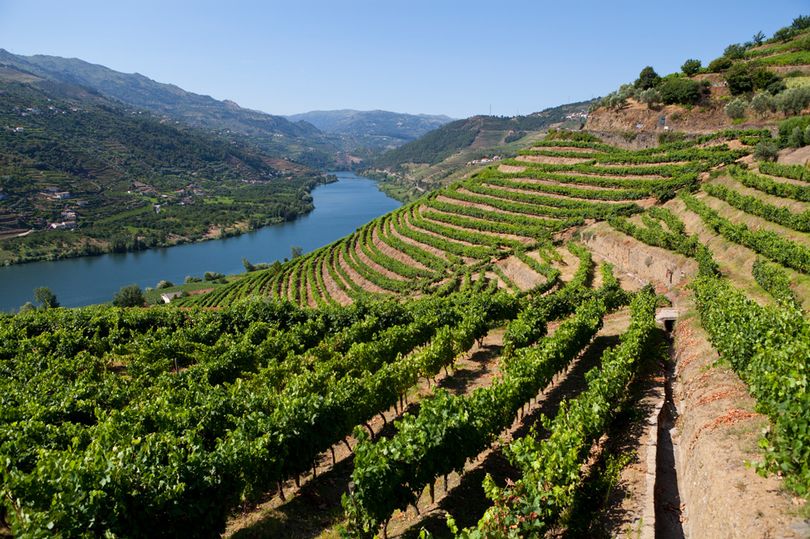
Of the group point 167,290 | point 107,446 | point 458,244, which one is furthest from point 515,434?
point 167,290

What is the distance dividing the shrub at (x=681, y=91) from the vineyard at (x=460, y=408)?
30.7m

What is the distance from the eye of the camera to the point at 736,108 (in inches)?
2398

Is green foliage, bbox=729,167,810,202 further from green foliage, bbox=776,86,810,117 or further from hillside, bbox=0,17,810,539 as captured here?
green foliage, bbox=776,86,810,117

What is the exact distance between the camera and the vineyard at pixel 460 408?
11.0m

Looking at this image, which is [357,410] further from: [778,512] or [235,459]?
[778,512]

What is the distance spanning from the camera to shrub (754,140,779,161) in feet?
145

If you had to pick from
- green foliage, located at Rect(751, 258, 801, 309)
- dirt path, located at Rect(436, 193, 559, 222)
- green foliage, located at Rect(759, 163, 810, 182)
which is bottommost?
green foliage, located at Rect(751, 258, 801, 309)

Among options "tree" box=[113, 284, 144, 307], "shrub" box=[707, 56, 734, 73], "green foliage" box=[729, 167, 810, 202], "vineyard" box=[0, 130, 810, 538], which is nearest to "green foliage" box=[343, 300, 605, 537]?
"vineyard" box=[0, 130, 810, 538]

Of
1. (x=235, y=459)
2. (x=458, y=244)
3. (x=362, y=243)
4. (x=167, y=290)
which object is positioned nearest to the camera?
(x=235, y=459)

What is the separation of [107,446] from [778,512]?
17.4 meters

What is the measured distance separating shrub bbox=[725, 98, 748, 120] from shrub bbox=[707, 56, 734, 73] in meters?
15.4

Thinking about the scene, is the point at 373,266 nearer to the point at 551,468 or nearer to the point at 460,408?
the point at 460,408

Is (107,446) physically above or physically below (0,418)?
above

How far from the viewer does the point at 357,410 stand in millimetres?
16844
